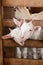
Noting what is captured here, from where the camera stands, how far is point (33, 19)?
150 centimetres

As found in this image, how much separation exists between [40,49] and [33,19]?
262 mm

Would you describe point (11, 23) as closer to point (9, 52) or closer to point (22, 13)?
point (22, 13)

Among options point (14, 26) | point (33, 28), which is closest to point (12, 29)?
point (14, 26)

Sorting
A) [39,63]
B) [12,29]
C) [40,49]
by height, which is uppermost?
[12,29]

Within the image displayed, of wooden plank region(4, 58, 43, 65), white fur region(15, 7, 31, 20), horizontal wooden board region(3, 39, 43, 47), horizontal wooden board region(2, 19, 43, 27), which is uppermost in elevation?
white fur region(15, 7, 31, 20)

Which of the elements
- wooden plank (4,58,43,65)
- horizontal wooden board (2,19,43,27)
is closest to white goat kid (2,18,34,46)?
horizontal wooden board (2,19,43,27)

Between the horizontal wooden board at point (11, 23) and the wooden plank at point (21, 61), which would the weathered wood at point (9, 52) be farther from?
the horizontal wooden board at point (11, 23)

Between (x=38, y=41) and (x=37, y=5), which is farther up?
(x=37, y=5)

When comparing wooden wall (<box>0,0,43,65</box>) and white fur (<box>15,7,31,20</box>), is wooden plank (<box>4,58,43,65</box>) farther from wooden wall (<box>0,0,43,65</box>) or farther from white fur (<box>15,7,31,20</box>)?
white fur (<box>15,7,31,20</box>)

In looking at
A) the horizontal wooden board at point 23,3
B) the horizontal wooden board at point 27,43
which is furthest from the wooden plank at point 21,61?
the horizontal wooden board at point 23,3

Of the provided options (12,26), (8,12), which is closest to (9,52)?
(12,26)

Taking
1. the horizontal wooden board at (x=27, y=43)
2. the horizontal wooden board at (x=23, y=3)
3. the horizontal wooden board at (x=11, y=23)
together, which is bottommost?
the horizontal wooden board at (x=27, y=43)

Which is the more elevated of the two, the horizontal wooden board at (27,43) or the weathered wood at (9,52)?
the horizontal wooden board at (27,43)

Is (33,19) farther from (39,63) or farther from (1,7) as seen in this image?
(39,63)
